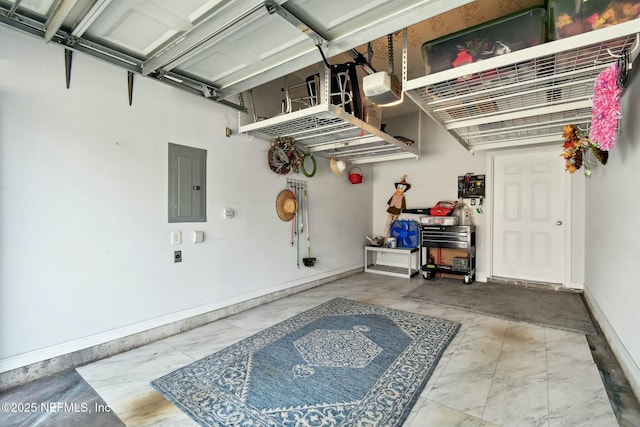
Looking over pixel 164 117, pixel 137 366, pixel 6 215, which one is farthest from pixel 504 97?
pixel 6 215

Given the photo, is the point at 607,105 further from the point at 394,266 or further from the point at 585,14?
the point at 394,266

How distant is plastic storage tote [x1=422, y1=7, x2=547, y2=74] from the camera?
1.98m

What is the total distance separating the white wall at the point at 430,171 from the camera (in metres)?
5.12

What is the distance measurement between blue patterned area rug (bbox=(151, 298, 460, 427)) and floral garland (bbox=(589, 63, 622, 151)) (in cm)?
196

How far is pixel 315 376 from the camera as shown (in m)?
2.08

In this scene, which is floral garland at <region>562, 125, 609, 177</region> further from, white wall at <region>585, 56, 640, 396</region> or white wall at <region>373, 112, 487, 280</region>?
white wall at <region>373, 112, 487, 280</region>

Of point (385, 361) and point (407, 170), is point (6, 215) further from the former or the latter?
point (407, 170)

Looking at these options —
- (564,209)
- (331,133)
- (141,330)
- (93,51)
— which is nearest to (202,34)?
(93,51)

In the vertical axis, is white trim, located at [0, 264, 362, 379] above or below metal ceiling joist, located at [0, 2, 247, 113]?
below

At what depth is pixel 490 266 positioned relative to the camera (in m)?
5.00

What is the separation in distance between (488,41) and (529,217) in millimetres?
3670

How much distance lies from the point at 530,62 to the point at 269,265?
132 inches

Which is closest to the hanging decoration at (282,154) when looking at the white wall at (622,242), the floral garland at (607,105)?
the floral garland at (607,105)

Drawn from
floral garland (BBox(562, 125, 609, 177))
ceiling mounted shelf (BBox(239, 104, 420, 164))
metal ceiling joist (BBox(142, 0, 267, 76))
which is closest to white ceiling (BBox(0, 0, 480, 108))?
metal ceiling joist (BBox(142, 0, 267, 76))
